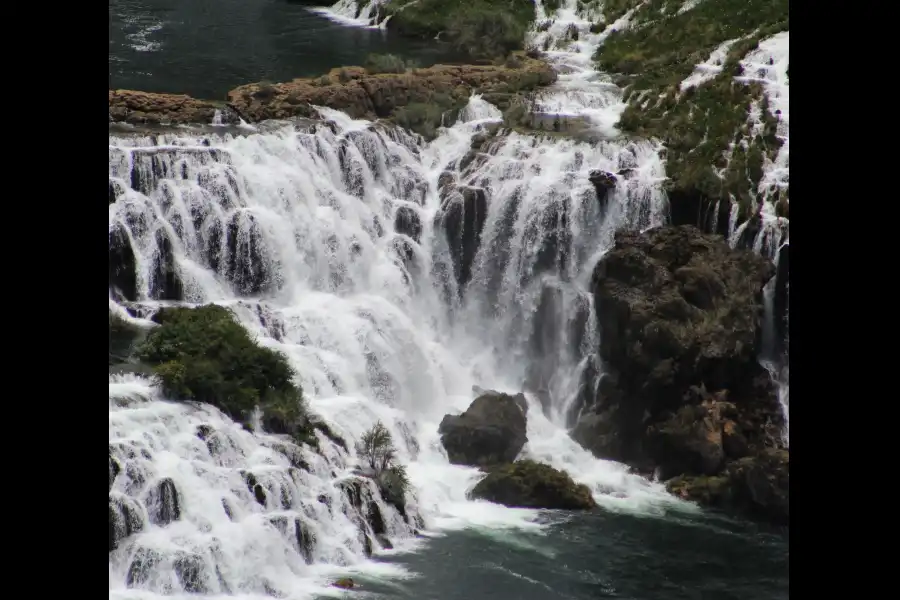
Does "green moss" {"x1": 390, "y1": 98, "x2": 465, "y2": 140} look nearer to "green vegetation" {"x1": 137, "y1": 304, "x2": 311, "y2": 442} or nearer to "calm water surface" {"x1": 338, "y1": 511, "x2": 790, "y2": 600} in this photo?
"green vegetation" {"x1": 137, "y1": 304, "x2": 311, "y2": 442}

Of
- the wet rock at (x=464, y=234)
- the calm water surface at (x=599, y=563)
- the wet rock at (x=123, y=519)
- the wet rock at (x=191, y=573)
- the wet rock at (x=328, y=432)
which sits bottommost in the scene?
the calm water surface at (x=599, y=563)

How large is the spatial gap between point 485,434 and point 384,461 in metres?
2.99

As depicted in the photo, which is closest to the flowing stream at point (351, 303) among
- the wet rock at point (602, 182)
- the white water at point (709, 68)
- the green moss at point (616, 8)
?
the wet rock at point (602, 182)

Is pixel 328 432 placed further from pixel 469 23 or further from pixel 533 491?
pixel 469 23

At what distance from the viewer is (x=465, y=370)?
1325 inches

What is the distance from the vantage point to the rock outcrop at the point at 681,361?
30.1 meters

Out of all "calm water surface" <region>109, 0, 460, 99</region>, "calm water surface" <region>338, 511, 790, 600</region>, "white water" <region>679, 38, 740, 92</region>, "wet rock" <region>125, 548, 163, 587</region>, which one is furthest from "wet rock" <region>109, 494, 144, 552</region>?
"white water" <region>679, 38, 740, 92</region>

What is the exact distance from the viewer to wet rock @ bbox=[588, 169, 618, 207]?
1359 inches

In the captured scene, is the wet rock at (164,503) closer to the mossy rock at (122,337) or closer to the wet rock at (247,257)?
the mossy rock at (122,337)

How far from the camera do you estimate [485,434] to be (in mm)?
28766

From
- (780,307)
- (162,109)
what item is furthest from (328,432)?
(162,109)

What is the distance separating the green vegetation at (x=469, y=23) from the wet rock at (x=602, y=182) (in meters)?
13.7
